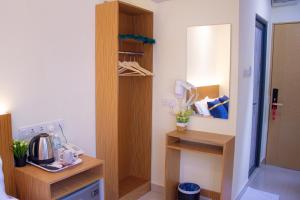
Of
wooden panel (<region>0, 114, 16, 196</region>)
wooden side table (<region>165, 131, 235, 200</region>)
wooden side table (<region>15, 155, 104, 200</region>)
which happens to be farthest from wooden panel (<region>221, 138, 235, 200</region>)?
wooden panel (<region>0, 114, 16, 196</region>)

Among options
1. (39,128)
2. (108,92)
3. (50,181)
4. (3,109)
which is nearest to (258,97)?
(108,92)

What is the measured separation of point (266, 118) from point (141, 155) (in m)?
2.09

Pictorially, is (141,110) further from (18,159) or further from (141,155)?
(18,159)

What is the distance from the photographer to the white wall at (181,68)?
2.60 metres

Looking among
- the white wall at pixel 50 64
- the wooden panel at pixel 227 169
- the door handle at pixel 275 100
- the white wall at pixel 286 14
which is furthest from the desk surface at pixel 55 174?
the white wall at pixel 286 14

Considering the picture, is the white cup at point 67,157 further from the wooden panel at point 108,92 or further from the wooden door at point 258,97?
A: the wooden door at point 258,97

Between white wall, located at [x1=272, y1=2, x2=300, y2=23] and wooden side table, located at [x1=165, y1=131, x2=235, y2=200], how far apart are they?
2236 millimetres

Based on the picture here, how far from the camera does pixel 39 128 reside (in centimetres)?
214

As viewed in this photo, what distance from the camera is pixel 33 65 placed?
207 cm

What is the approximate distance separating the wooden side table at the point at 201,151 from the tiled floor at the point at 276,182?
36cm

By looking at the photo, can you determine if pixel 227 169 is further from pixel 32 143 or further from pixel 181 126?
pixel 32 143

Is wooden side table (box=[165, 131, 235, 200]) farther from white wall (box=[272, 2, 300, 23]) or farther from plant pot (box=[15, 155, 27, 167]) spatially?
white wall (box=[272, 2, 300, 23])

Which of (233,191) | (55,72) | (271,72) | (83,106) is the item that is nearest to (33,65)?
(55,72)

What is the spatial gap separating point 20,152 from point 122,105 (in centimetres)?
137
